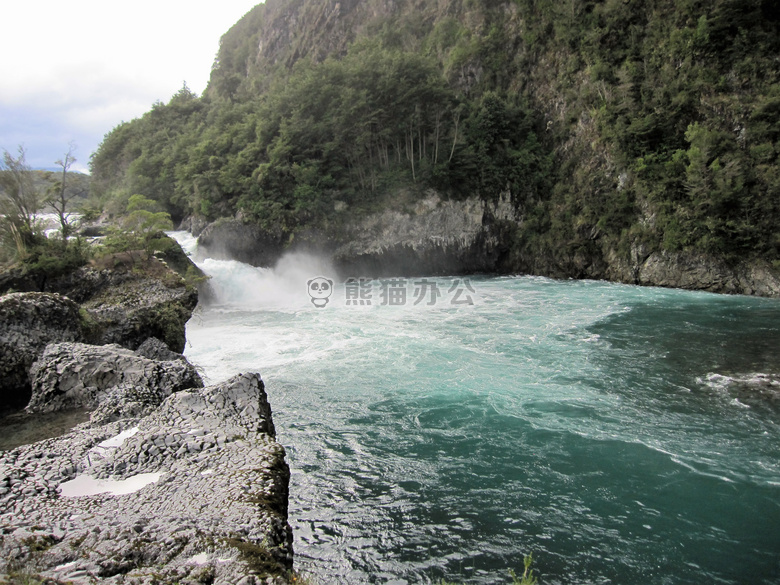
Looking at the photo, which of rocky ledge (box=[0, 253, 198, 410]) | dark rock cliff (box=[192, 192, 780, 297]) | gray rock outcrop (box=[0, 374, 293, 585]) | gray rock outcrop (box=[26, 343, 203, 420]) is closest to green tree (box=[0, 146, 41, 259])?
rocky ledge (box=[0, 253, 198, 410])

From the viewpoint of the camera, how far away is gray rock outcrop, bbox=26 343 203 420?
23.6ft

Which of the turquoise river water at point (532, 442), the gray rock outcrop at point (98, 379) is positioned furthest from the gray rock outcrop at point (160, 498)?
the turquoise river water at point (532, 442)

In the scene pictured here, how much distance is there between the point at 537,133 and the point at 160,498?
2925cm

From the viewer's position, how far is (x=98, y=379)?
7.43m

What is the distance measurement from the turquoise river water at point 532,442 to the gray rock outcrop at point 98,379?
236 cm

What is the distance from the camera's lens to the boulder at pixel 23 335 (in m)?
8.28

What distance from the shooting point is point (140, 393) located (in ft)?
23.1

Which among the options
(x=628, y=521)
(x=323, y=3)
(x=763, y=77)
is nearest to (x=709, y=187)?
(x=763, y=77)

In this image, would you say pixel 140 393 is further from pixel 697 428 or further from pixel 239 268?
pixel 239 268

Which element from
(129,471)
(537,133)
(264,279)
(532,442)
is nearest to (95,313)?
(129,471)

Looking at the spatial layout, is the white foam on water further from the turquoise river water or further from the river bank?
the turquoise river water

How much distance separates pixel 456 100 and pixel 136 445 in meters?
28.4

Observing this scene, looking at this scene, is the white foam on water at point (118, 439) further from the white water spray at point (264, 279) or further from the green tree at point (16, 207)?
the white water spray at point (264, 279)

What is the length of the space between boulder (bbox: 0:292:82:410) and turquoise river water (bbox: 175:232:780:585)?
386 centimetres
